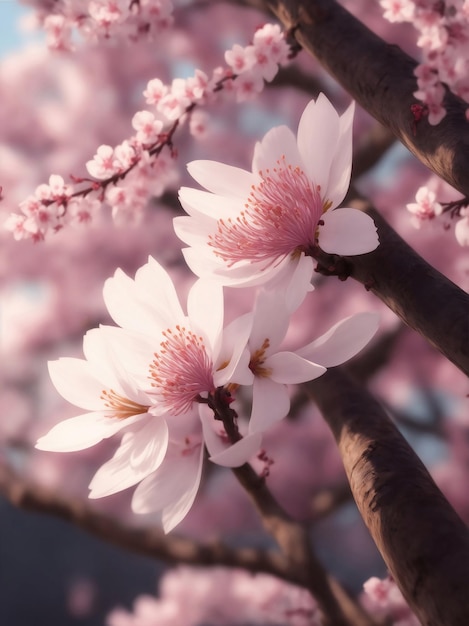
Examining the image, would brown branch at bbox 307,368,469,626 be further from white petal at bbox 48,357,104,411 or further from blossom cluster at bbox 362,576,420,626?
blossom cluster at bbox 362,576,420,626

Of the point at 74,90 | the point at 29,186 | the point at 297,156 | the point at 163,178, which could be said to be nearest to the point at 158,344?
the point at 297,156

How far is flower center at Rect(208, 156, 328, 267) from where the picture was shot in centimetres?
80

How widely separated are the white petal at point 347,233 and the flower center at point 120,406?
10.2 inches

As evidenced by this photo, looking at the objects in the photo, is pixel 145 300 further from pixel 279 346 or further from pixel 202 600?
pixel 202 600

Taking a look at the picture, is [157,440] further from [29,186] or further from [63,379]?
[29,186]

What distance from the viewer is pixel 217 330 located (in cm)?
76

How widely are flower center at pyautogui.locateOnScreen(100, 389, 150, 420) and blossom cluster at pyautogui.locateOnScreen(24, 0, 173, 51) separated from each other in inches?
39.4

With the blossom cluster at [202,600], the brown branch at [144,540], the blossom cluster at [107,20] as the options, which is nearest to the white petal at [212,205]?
the blossom cluster at [107,20]

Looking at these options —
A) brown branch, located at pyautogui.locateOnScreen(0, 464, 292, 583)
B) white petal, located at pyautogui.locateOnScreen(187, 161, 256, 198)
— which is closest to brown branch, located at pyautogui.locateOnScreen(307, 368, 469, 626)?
white petal, located at pyautogui.locateOnScreen(187, 161, 256, 198)

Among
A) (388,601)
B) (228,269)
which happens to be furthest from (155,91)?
(388,601)

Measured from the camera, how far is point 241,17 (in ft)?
16.6

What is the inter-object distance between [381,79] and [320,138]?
0.29 meters

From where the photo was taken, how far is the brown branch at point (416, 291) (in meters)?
0.78

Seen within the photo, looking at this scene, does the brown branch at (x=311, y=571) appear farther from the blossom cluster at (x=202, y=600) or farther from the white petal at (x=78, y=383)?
the blossom cluster at (x=202, y=600)
